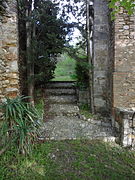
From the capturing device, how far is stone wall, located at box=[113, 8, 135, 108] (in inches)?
150

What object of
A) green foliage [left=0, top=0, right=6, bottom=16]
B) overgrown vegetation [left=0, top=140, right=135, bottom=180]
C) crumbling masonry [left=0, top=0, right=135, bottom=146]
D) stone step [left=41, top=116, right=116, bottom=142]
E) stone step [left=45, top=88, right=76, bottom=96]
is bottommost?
overgrown vegetation [left=0, top=140, right=135, bottom=180]

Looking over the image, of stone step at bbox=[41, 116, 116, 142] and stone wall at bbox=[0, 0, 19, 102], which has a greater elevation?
stone wall at bbox=[0, 0, 19, 102]

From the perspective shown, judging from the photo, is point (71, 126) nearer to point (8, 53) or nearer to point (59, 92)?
point (8, 53)

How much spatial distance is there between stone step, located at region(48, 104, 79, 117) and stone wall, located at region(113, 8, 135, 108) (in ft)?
4.53

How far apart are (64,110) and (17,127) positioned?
2342 mm

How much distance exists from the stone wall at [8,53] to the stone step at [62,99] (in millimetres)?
2377

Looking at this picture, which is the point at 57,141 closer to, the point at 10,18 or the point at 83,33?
the point at 10,18

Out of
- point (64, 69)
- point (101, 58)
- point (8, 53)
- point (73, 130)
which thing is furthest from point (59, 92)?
point (64, 69)

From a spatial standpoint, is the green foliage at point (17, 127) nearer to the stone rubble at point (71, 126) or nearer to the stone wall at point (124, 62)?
the stone rubble at point (71, 126)

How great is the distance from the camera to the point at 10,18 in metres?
3.21

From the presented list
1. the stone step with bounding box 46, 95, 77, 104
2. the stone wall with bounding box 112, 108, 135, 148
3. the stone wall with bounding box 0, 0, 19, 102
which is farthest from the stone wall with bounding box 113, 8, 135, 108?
the stone wall with bounding box 0, 0, 19, 102

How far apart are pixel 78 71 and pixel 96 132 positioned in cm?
271

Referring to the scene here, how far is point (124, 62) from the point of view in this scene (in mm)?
3863

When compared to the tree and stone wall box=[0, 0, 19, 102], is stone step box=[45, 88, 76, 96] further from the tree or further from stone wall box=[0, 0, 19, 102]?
stone wall box=[0, 0, 19, 102]
